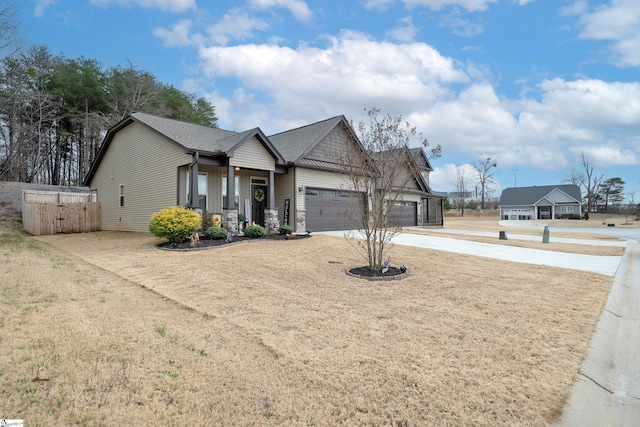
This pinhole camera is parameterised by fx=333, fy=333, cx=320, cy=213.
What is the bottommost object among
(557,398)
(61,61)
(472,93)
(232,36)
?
(557,398)

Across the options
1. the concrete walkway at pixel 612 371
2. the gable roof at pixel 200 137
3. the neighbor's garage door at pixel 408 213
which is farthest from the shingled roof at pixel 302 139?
the concrete walkway at pixel 612 371

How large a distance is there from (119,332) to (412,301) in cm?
398

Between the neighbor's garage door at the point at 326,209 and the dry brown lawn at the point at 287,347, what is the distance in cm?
958

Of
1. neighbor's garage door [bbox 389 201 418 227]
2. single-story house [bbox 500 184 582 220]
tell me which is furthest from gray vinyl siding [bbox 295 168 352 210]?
single-story house [bbox 500 184 582 220]

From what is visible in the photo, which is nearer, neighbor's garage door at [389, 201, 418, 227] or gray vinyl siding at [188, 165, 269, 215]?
gray vinyl siding at [188, 165, 269, 215]

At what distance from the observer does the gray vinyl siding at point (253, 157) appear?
13.3 m

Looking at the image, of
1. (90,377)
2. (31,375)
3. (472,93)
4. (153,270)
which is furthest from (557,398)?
(472,93)

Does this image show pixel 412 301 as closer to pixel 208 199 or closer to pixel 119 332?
pixel 119 332

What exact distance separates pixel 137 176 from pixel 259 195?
19.6 ft

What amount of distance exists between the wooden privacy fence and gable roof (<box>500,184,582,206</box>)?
A: 187 feet

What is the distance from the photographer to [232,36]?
13.5 meters

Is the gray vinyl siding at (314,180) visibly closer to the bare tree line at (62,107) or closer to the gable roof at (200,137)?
the gable roof at (200,137)

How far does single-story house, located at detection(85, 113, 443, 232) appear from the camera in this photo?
1325 centimetres

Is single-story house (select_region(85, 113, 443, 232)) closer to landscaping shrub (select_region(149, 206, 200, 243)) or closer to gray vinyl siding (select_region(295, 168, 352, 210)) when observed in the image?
gray vinyl siding (select_region(295, 168, 352, 210))
